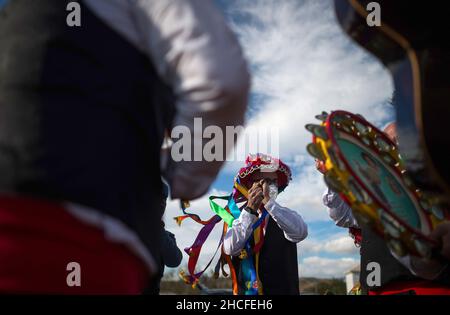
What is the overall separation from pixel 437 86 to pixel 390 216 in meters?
0.56

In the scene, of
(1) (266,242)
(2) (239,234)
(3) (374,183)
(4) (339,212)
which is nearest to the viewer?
(3) (374,183)

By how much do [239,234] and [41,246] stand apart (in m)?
3.19

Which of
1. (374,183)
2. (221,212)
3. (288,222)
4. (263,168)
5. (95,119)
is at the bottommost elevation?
(95,119)

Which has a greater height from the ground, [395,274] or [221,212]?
[221,212]

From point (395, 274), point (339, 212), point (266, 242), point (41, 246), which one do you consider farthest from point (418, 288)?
point (266, 242)

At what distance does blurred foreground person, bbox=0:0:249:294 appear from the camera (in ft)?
2.52

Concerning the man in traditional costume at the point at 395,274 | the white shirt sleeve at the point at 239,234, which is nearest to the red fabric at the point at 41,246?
the man in traditional costume at the point at 395,274

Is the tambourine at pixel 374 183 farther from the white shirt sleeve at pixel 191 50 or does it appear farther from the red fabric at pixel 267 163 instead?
the red fabric at pixel 267 163

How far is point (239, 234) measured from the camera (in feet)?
12.7

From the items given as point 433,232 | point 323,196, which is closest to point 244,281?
point 323,196

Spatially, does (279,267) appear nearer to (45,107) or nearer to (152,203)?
(152,203)

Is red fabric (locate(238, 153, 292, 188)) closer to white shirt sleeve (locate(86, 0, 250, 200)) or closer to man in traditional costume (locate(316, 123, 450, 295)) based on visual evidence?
man in traditional costume (locate(316, 123, 450, 295))

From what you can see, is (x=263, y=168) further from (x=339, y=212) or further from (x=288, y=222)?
(x=339, y=212)

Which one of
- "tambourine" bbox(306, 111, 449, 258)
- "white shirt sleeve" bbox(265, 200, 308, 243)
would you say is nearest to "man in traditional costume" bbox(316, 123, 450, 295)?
"tambourine" bbox(306, 111, 449, 258)
